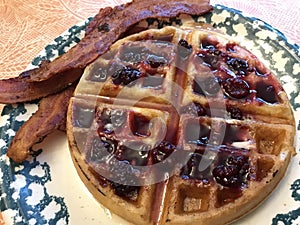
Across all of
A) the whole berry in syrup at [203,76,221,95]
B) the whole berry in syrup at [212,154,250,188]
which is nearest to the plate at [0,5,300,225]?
the whole berry in syrup at [212,154,250,188]

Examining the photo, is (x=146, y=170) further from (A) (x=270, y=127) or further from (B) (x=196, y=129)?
(A) (x=270, y=127)

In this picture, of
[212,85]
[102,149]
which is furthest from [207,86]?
[102,149]

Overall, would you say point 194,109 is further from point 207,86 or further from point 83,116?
point 83,116

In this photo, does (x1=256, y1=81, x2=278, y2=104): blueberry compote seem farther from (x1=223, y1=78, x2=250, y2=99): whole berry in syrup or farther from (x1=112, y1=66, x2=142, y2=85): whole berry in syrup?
(x1=112, y1=66, x2=142, y2=85): whole berry in syrup

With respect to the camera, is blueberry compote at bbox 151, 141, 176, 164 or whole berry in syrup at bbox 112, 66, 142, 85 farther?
whole berry in syrup at bbox 112, 66, 142, 85

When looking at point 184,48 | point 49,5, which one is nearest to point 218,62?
point 184,48

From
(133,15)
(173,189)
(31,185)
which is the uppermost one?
(133,15)

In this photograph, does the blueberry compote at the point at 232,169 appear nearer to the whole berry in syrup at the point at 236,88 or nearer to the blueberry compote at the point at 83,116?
the whole berry in syrup at the point at 236,88

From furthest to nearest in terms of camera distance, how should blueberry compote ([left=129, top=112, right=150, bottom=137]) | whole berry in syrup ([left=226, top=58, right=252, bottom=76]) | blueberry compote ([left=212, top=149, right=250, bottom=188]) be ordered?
whole berry in syrup ([left=226, top=58, right=252, bottom=76]), blueberry compote ([left=129, top=112, right=150, bottom=137]), blueberry compote ([left=212, top=149, right=250, bottom=188])
